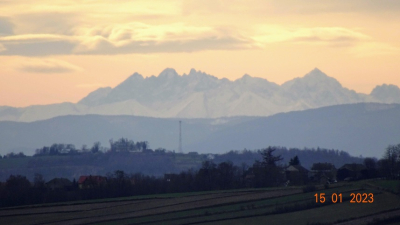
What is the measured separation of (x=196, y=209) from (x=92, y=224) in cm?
1268

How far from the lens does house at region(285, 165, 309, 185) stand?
414ft

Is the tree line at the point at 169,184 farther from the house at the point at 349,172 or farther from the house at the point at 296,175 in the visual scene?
the house at the point at 349,172

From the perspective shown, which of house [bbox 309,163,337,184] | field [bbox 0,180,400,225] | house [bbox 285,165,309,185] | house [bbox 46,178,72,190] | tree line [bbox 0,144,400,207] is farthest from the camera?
house [bbox 46,178,72,190]

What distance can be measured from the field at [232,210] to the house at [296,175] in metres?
25.6

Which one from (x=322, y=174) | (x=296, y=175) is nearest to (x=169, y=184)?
(x=296, y=175)

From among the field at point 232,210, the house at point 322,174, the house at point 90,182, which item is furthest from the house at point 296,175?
the house at point 90,182

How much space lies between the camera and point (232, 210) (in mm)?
82625

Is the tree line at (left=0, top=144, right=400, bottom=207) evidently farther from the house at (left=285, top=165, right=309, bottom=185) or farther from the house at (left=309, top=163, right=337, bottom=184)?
the house at (left=309, top=163, right=337, bottom=184)

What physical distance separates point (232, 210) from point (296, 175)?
4967cm

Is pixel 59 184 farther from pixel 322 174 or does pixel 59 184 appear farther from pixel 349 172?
pixel 349 172

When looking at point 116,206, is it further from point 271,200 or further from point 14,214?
point 271,200

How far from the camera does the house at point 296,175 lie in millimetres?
126044

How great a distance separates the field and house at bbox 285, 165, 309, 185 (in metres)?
25.6

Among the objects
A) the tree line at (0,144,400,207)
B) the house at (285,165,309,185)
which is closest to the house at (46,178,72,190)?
the tree line at (0,144,400,207)
